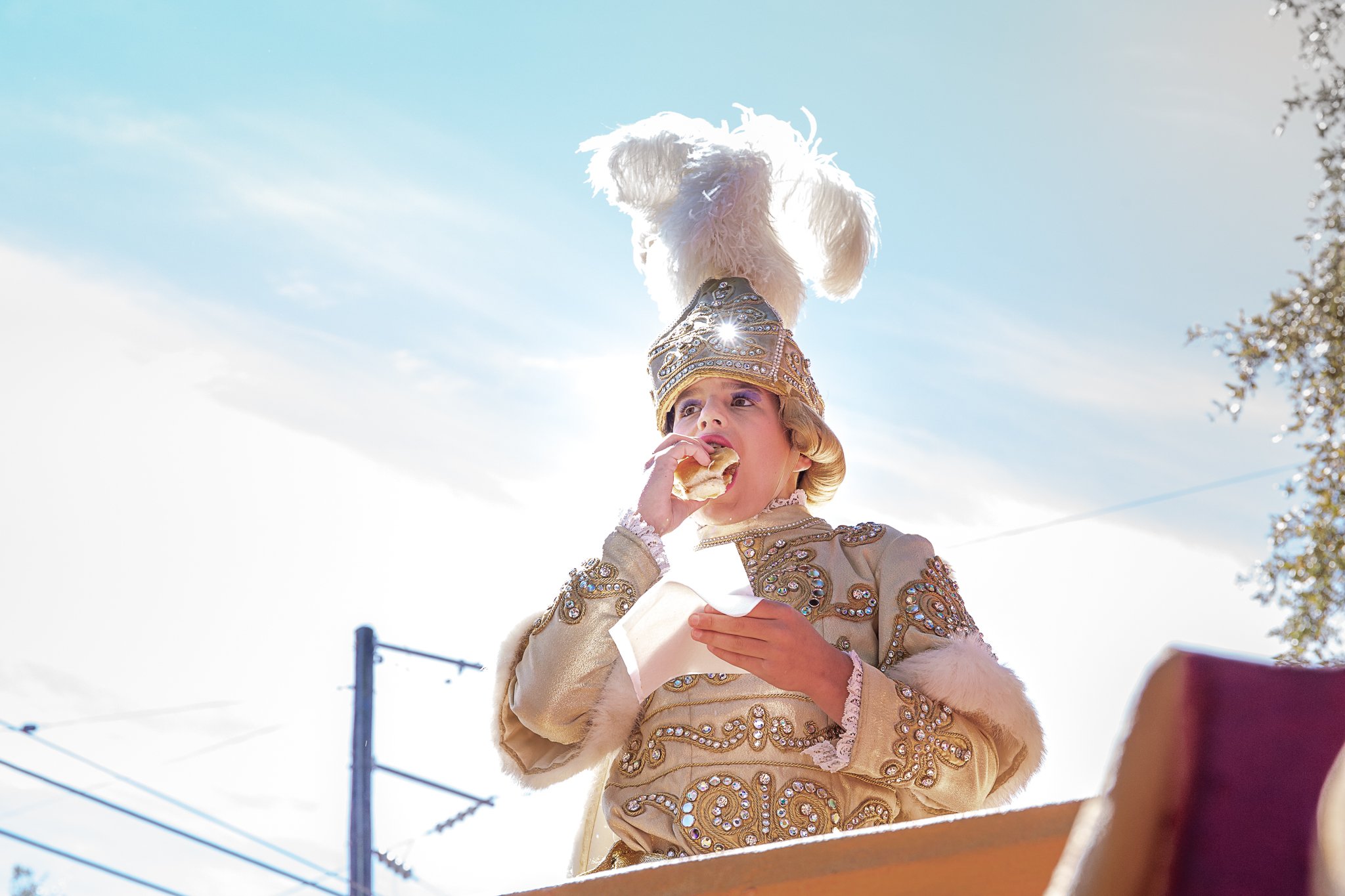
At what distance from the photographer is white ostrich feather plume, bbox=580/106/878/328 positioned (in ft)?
12.1

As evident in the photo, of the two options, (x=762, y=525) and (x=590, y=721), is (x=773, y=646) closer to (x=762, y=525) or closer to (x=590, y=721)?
(x=590, y=721)

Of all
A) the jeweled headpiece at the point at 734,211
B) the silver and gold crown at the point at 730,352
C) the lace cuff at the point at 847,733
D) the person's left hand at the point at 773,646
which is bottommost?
A: the lace cuff at the point at 847,733

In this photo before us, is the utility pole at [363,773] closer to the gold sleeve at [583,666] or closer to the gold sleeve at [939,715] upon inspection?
the gold sleeve at [583,666]

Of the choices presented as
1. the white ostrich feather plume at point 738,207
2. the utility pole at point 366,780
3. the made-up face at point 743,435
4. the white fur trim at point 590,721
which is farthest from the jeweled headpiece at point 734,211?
the utility pole at point 366,780

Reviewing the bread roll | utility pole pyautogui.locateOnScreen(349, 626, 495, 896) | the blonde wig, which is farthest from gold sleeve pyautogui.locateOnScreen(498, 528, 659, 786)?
utility pole pyautogui.locateOnScreen(349, 626, 495, 896)

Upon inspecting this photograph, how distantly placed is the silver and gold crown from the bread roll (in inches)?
9.1

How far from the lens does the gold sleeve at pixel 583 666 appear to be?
9.61ft

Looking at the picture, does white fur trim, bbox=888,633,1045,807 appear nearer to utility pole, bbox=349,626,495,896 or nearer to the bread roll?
the bread roll

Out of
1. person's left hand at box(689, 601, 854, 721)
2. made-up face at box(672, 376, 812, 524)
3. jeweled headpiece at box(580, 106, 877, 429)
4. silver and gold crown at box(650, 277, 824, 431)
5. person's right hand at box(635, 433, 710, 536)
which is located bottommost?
person's left hand at box(689, 601, 854, 721)

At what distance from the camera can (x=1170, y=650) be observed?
672mm

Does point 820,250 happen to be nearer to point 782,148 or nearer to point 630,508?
point 782,148

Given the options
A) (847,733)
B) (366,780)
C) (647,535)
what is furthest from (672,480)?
(366,780)

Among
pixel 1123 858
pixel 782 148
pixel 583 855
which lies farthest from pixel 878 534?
pixel 1123 858

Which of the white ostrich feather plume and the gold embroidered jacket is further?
the white ostrich feather plume
